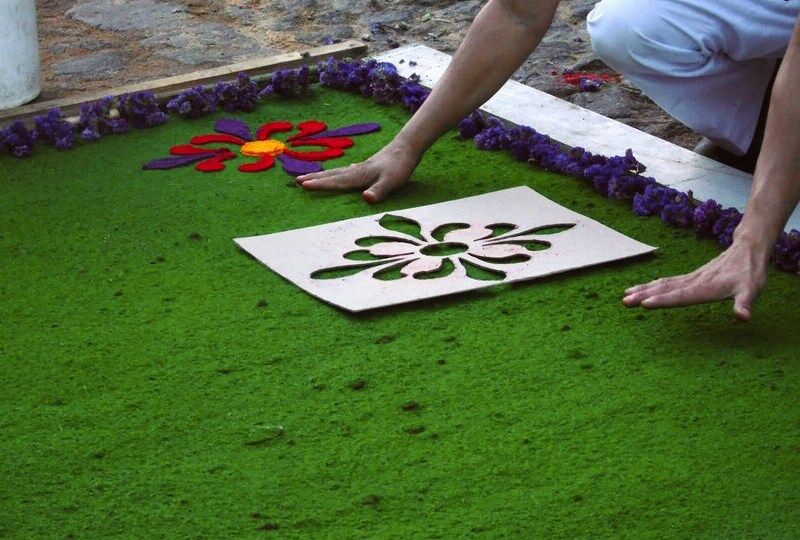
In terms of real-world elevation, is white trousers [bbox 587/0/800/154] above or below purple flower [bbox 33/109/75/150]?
above

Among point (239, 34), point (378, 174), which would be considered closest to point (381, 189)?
point (378, 174)

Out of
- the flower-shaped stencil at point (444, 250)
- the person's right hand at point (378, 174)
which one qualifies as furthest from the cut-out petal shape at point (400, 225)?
the person's right hand at point (378, 174)

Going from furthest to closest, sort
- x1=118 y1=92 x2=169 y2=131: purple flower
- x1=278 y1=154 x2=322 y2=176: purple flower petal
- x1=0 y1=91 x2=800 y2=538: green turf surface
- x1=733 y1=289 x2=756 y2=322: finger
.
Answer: x1=118 y1=92 x2=169 y2=131: purple flower
x1=278 y1=154 x2=322 y2=176: purple flower petal
x1=733 y1=289 x2=756 y2=322: finger
x1=0 y1=91 x2=800 y2=538: green turf surface

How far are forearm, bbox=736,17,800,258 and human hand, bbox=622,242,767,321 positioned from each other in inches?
1.5

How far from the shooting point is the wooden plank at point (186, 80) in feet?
11.4

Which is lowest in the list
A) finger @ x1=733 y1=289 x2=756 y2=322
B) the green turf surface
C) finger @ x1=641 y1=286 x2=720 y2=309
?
the green turf surface

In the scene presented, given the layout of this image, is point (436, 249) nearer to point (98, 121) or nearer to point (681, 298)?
point (681, 298)

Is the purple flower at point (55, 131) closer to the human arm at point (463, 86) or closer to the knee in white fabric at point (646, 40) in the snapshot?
the human arm at point (463, 86)

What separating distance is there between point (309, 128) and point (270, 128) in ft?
0.35

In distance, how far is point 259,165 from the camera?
10.2ft

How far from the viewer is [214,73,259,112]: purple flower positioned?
3.51 meters

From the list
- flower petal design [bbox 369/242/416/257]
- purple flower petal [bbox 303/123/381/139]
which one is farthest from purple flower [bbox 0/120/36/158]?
flower petal design [bbox 369/242/416/257]

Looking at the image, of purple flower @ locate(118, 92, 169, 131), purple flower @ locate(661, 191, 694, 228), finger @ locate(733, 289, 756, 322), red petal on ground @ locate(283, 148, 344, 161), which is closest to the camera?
finger @ locate(733, 289, 756, 322)

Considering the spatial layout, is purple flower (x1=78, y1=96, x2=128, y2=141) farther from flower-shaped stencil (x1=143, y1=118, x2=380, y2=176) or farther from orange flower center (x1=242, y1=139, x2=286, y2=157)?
orange flower center (x1=242, y1=139, x2=286, y2=157)
